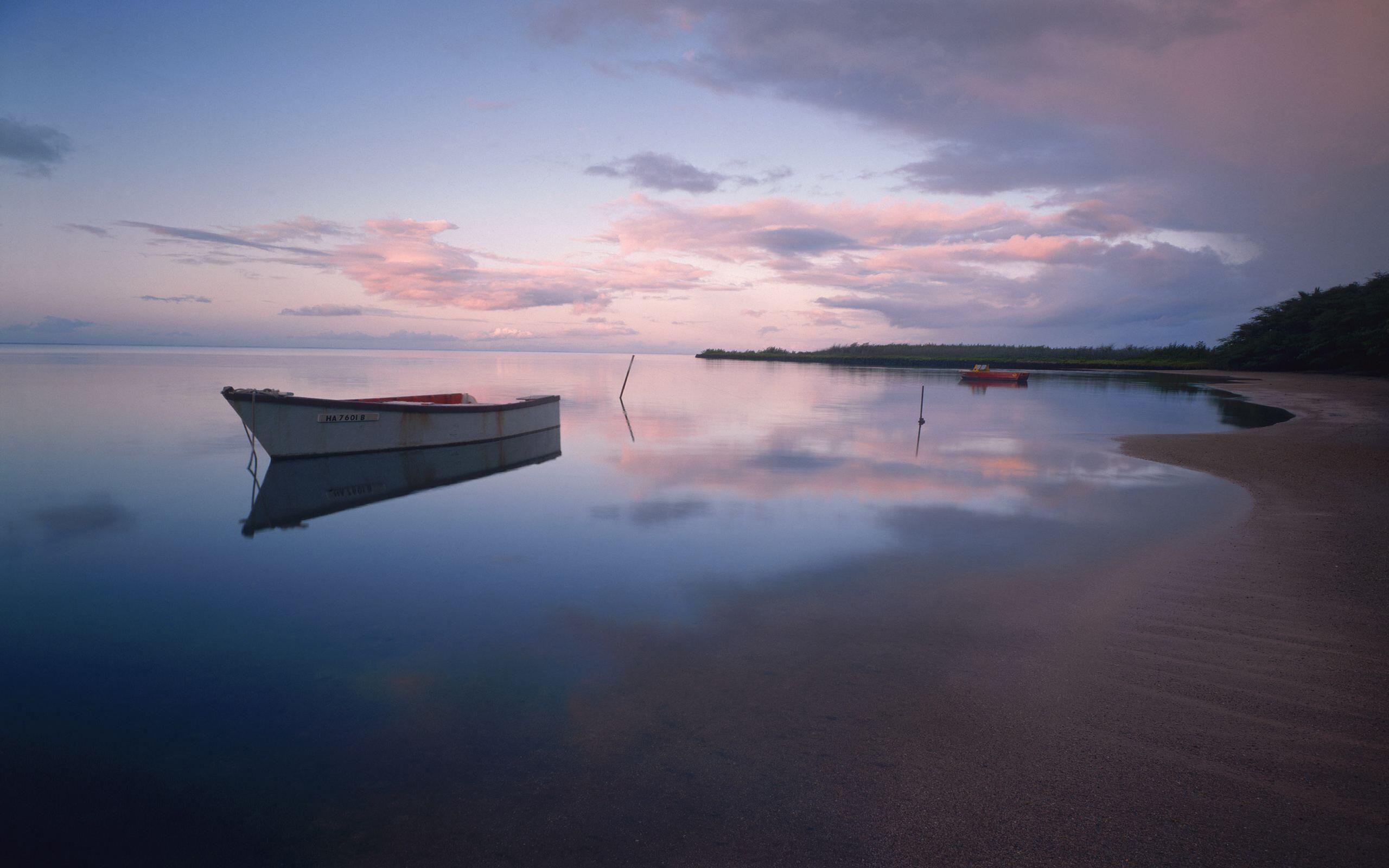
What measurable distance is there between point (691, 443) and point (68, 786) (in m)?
20.4

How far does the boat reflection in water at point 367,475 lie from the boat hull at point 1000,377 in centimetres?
6039

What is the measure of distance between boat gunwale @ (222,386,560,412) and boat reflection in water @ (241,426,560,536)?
4.53 ft

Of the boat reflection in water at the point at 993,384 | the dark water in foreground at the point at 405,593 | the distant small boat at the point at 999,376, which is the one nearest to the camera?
the dark water in foreground at the point at 405,593

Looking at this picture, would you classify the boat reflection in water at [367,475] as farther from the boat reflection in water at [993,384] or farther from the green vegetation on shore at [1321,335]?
the green vegetation on shore at [1321,335]

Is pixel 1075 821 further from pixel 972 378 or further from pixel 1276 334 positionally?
pixel 1276 334

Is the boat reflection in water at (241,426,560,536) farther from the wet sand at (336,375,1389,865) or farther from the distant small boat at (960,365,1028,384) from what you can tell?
the distant small boat at (960,365,1028,384)

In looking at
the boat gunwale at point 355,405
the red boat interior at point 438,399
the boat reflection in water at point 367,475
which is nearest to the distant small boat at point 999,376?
the boat reflection in water at point 367,475

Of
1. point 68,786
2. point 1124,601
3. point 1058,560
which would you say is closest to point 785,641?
point 1124,601

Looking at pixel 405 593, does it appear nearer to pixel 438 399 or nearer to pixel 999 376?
pixel 438 399

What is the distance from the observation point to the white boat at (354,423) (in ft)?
61.5

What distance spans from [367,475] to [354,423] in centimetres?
265

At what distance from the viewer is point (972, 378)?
7350 cm

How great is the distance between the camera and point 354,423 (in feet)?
65.3

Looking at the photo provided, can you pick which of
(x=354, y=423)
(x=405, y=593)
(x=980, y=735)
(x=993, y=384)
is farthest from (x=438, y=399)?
(x=993, y=384)
